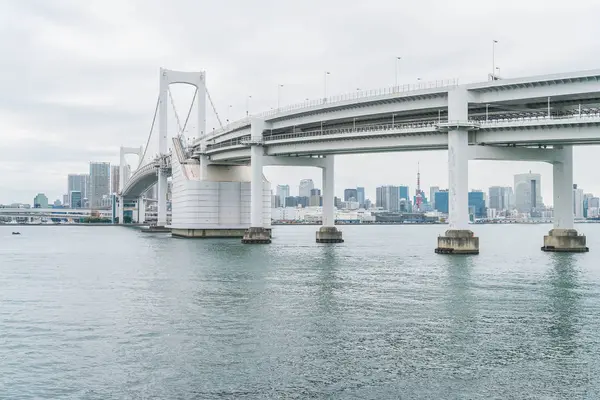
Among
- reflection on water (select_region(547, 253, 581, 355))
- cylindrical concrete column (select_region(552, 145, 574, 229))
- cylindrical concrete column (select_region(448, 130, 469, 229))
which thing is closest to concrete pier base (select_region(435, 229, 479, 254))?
cylindrical concrete column (select_region(448, 130, 469, 229))

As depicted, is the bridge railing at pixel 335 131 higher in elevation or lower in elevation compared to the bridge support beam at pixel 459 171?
higher

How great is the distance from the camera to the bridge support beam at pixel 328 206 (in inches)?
3435

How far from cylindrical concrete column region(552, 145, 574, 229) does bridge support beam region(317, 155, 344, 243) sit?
101 ft

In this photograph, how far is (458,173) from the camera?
55.2 meters

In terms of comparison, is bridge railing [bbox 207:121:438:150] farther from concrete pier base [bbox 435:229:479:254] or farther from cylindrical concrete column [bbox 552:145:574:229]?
cylindrical concrete column [bbox 552:145:574:229]

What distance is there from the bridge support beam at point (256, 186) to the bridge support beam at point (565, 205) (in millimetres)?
33438

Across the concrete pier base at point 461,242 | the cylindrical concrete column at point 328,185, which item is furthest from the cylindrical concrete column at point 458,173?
the cylindrical concrete column at point 328,185

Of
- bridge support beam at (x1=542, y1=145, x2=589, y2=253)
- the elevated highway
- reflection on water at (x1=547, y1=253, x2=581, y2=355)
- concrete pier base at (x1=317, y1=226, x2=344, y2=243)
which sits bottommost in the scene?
reflection on water at (x1=547, y1=253, x2=581, y2=355)

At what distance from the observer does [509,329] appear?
2584cm

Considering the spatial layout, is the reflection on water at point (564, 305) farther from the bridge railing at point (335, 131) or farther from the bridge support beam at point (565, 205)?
the bridge railing at point (335, 131)

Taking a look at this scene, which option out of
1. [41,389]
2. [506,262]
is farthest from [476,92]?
[41,389]

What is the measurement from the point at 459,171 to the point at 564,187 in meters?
14.1

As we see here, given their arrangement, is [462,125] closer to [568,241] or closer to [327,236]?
[568,241]

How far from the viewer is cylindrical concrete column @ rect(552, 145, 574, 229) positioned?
6272cm
